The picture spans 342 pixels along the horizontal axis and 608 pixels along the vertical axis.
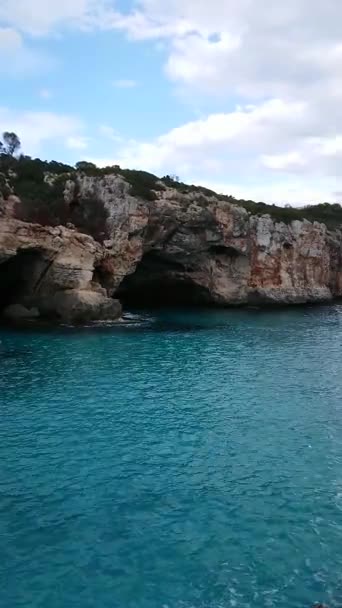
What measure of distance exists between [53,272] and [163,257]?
14152 mm

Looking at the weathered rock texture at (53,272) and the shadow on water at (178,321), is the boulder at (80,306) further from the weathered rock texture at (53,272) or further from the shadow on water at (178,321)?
the shadow on water at (178,321)

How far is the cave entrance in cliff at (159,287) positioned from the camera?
5150 cm

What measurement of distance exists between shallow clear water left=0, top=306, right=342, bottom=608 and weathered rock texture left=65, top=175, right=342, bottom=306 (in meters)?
18.9

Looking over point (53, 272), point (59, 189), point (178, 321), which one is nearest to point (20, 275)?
point (53, 272)

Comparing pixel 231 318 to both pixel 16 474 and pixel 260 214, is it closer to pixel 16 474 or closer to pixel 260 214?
pixel 260 214

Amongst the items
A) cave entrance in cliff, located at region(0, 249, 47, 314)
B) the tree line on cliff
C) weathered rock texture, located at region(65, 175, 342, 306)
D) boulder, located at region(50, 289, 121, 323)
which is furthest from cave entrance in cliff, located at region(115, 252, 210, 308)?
cave entrance in cliff, located at region(0, 249, 47, 314)

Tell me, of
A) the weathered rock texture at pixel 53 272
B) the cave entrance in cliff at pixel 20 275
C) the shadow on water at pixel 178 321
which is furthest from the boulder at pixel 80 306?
the cave entrance in cliff at pixel 20 275

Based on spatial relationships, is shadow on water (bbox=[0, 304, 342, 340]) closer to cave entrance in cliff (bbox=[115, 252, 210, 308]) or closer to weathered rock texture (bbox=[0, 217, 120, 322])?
weathered rock texture (bbox=[0, 217, 120, 322])

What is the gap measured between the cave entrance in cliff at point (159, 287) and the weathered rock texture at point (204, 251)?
0.32 feet

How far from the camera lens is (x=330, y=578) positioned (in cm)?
1020

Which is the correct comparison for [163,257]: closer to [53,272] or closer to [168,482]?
[53,272]

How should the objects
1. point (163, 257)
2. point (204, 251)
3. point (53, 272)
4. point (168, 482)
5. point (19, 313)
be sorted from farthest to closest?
point (204, 251) < point (163, 257) < point (19, 313) < point (53, 272) < point (168, 482)

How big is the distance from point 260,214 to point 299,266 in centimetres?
716

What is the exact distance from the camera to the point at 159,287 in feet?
182
